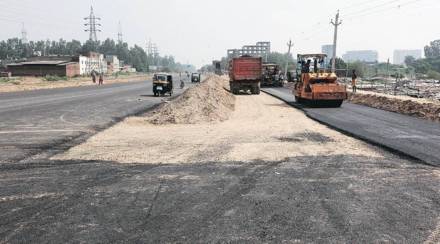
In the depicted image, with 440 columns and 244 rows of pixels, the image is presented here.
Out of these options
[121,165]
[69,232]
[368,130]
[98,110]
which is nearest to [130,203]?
[69,232]

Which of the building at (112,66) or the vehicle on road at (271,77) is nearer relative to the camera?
the vehicle on road at (271,77)

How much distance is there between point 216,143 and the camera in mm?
13359

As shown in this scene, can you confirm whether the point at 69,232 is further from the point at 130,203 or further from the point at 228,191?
the point at 228,191

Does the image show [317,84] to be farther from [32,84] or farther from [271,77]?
[32,84]

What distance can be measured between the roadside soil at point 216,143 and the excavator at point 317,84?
5972 millimetres

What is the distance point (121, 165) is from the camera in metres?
10.3

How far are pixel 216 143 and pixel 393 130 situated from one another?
6.63 meters

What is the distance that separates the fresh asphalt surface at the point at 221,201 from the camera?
19.3 ft

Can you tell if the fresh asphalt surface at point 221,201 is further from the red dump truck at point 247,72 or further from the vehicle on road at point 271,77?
the vehicle on road at point 271,77

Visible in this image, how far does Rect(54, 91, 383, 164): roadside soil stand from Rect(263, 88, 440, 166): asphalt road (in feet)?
2.22

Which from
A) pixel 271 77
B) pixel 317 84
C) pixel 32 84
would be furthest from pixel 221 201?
pixel 32 84

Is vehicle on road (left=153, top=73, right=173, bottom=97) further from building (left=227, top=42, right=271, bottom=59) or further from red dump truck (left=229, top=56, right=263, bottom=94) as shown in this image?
building (left=227, top=42, right=271, bottom=59)

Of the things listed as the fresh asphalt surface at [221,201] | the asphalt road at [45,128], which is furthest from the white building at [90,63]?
the fresh asphalt surface at [221,201]

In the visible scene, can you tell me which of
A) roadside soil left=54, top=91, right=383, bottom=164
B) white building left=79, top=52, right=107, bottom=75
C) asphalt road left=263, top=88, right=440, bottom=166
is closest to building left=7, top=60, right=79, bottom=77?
white building left=79, top=52, right=107, bottom=75
